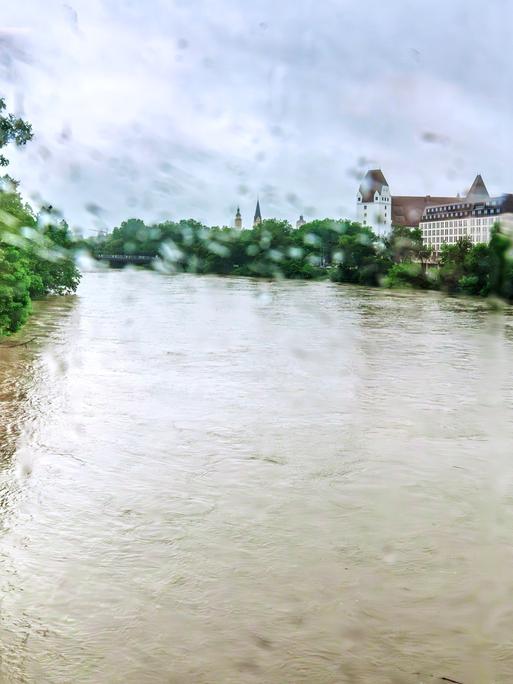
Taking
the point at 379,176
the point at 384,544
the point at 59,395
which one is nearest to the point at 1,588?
the point at 384,544

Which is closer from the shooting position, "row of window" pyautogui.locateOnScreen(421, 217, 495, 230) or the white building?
"row of window" pyautogui.locateOnScreen(421, 217, 495, 230)

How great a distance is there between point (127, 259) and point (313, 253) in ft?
44.4

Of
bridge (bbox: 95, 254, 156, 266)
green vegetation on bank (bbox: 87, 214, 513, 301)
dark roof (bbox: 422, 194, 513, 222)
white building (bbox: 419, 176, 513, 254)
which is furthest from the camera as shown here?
bridge (bbox: 95, 254, 156, 266)

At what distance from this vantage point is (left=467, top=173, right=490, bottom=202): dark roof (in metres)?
58.5

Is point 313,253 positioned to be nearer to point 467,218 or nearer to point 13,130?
point 467,218

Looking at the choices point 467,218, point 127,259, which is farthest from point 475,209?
point 127,259

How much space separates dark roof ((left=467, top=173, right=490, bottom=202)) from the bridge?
80.6 feet

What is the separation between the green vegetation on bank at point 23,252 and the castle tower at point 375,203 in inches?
2004

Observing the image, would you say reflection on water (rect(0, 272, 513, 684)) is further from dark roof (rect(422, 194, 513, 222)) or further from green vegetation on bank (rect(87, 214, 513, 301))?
dark roof (rect(422, 194, 513, 222))

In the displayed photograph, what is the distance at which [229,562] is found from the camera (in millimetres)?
4387

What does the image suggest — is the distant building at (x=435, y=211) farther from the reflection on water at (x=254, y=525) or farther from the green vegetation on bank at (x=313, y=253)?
the reflection on water at (x=254, y=525)

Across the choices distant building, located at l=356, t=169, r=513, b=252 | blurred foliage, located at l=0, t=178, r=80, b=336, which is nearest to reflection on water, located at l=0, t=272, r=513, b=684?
blurred foliage, located at l=0, t=178, r=80, b=336

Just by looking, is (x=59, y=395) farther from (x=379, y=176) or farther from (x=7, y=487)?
(x=379, y=176)

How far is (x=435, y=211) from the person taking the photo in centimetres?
6300
